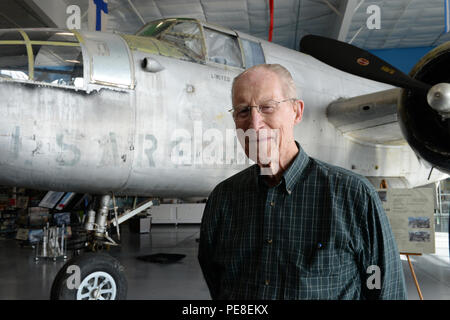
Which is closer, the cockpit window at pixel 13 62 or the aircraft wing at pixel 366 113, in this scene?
the cockpit window at pixel 13 62

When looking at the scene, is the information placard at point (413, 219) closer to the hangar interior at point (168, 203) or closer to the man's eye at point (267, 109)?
the hangar interior at point (168, 203)

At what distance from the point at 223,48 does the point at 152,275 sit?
4.51 m

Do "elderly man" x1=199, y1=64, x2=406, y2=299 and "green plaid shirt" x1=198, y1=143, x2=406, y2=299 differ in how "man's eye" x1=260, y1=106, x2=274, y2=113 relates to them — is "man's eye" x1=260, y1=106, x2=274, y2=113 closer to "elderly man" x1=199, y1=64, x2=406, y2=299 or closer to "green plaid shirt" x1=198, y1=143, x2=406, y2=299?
"elderly man" x1=199, y1=64, x2=406, y2=299

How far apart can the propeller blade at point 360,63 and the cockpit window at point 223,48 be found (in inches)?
43.9

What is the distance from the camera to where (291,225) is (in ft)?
4.44

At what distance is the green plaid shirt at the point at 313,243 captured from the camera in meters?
1.30

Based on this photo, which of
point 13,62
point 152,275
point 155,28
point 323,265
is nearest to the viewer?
point 323,265

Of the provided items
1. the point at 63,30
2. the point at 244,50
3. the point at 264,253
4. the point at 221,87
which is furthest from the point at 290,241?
the point at 244,50

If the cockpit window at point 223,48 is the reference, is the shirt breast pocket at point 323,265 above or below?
below

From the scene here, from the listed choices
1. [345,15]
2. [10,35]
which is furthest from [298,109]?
[345,15]

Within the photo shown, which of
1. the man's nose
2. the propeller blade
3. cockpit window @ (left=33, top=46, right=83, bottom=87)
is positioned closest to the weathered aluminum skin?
cockpit window @ (left=33, top=46, right=83, bottom=87)

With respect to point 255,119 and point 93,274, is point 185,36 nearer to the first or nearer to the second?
point 93,274

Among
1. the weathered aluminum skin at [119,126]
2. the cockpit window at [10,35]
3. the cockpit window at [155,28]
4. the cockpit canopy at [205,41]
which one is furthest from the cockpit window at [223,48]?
the cockpit window at [10,35]

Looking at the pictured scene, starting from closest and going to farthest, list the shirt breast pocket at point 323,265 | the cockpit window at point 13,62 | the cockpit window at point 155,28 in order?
the shirt breast pocket at point 323,265, the cockpit window at point 13,62, the cockpit window at point 155,28
